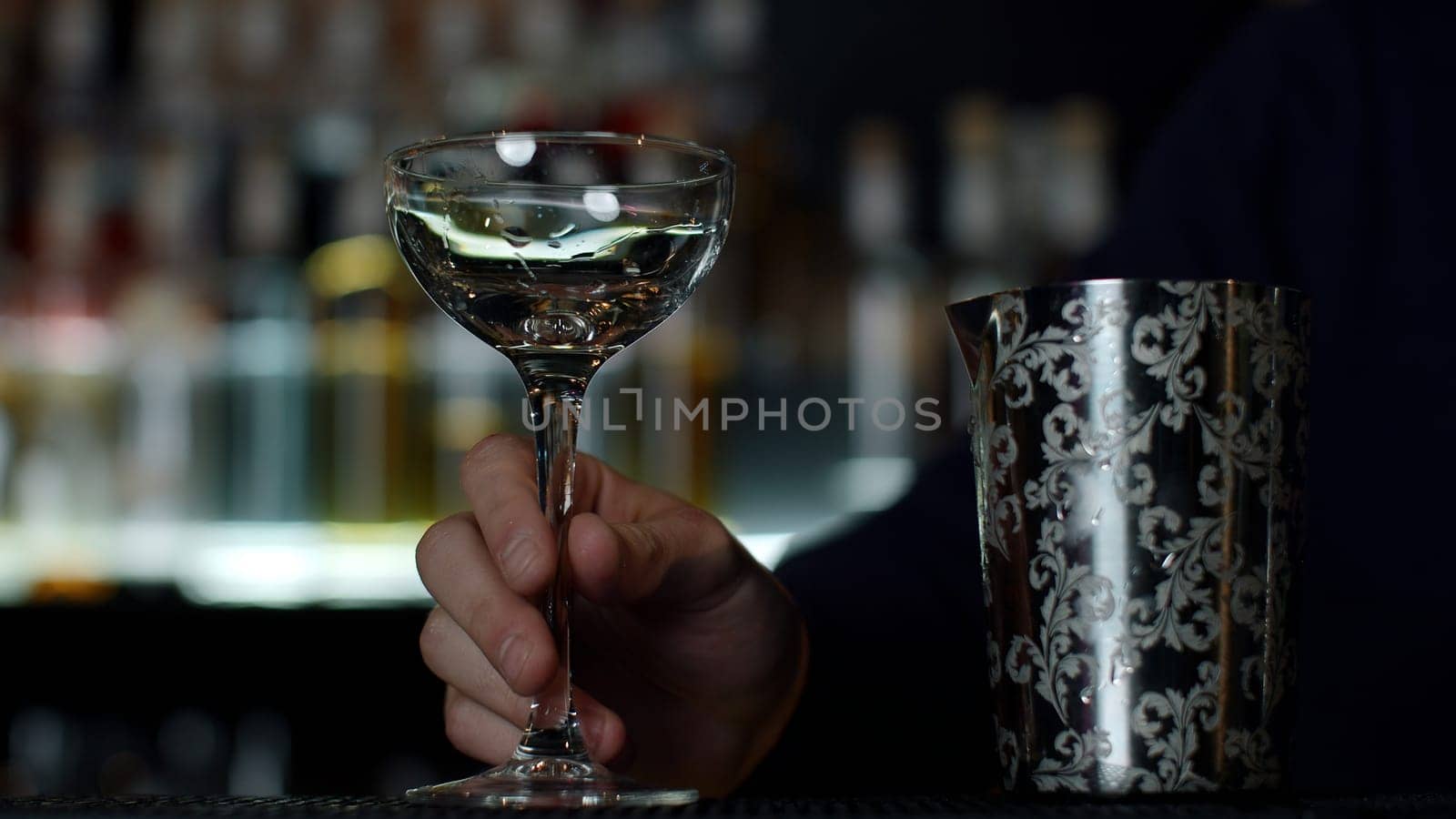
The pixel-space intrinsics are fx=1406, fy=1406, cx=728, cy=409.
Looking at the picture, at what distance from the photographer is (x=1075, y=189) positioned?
1.60 meters

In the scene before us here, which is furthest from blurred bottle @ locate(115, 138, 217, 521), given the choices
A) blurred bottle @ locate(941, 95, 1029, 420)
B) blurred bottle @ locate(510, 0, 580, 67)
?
blurred bottle @ locate(941, 95, 1029, 420)

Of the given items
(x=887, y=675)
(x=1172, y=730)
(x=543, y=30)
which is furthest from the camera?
(x=543, y=30)

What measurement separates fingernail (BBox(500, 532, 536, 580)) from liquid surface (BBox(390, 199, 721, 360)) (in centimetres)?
6

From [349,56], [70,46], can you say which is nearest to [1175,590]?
[349,56]

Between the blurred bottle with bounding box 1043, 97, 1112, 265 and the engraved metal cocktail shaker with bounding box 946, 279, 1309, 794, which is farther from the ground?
the blurred bottle with bounding box 1043, 97, 1112, 265

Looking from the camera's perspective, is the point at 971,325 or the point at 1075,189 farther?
the point at 1075,189

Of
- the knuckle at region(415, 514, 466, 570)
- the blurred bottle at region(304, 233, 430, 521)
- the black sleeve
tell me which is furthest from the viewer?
the blurred bottle at region(304, 233, 430, 521)

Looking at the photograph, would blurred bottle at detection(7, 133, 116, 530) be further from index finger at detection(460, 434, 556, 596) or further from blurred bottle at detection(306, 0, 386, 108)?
index finger at detection(460, 434, 556, 596)

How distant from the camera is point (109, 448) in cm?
161

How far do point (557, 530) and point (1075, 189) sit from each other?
127 cm

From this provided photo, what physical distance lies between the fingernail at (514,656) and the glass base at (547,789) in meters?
0.03

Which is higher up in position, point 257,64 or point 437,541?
point 257,64

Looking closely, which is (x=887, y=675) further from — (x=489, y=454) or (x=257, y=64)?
(x=257, y=64)

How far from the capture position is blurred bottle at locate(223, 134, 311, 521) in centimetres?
158
